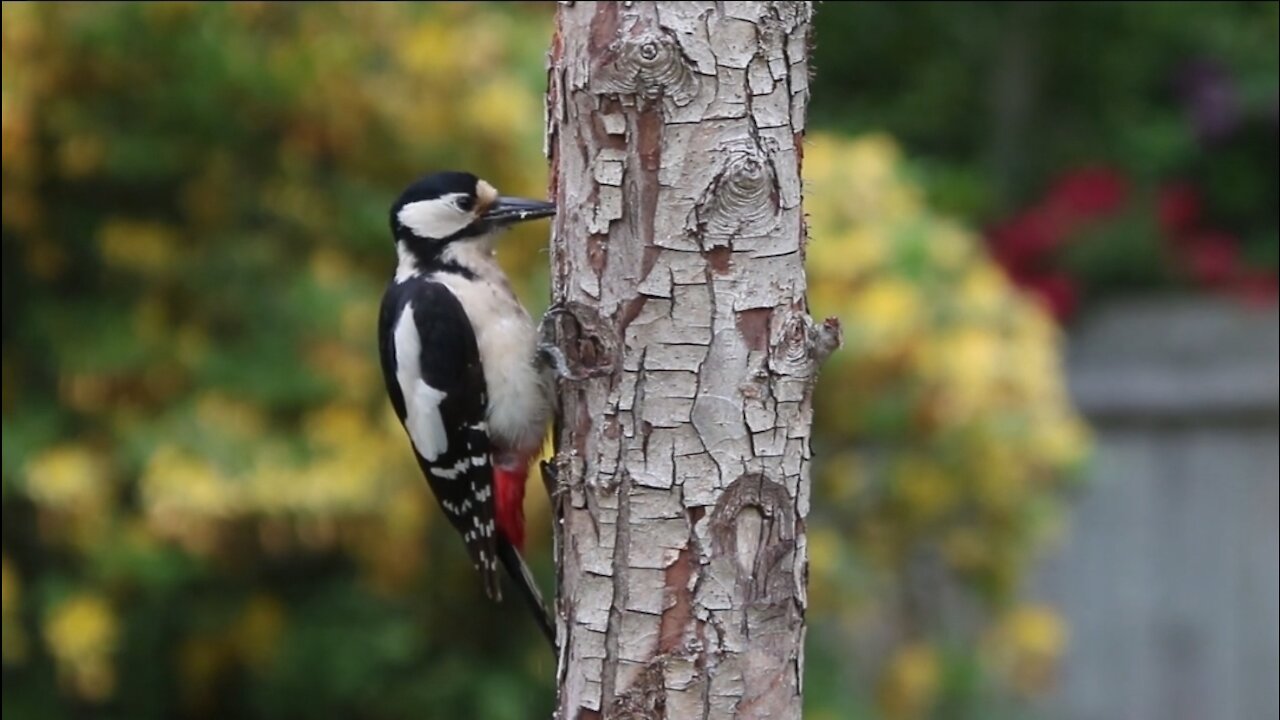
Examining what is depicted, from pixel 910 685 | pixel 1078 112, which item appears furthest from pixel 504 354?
pixel 1078 112

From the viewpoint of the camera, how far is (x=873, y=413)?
4.61 metres

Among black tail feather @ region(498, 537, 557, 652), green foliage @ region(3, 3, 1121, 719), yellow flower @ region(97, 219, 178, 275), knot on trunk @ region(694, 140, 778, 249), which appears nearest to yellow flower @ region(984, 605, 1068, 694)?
green foliage @ region(3, 3, 1121, 719)

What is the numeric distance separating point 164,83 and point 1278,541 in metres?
4.19

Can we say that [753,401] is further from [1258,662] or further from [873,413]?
[1258,662]

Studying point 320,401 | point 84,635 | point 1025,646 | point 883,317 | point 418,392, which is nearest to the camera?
point 418,392

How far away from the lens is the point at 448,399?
10.6ft

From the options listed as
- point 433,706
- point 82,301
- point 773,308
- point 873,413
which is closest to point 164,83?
point 82,301

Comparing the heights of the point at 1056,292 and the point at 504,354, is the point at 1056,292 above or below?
above

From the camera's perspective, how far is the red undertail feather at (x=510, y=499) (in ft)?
10.7

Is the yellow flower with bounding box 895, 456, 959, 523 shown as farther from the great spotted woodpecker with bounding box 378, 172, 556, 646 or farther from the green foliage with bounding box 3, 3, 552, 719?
the great spotted woodpecker with bounding box 378, 172, 556, 646

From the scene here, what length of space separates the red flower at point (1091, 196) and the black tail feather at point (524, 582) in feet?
13.3

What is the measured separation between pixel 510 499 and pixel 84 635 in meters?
1.21

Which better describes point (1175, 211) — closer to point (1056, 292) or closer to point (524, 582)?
point (1056, 292)

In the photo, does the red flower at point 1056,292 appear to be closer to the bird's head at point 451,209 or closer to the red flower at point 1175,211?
the red flower at point 1175,211
